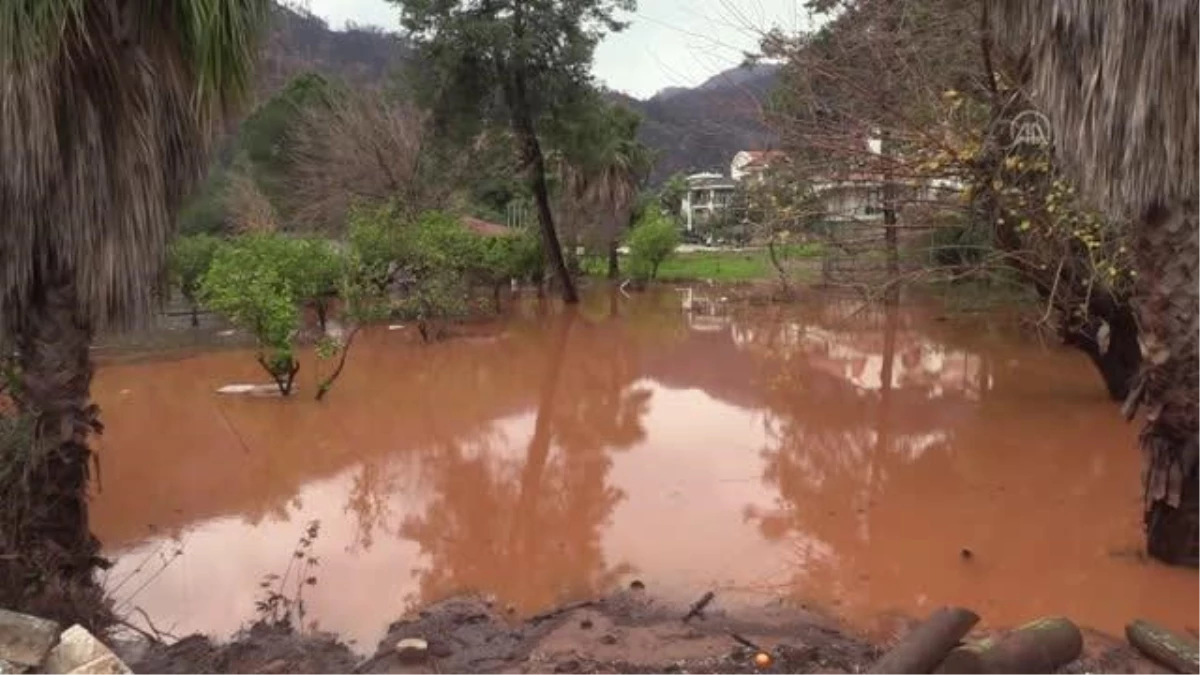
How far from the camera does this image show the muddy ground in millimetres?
5707

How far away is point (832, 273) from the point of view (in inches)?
697

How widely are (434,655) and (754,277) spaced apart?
37.1 m

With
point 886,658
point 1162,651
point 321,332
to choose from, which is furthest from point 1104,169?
point 321,332

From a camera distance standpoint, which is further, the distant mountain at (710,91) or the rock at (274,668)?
the distant mountain at (710,91)

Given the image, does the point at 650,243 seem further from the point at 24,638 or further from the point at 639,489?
the point at 24,638

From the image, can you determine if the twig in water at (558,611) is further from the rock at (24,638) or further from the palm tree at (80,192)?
the rock at (24,638)

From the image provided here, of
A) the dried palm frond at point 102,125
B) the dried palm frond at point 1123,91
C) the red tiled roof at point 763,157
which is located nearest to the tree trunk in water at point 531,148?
the red tiled roof at point 763,157

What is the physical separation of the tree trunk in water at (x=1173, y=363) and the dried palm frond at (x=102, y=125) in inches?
244

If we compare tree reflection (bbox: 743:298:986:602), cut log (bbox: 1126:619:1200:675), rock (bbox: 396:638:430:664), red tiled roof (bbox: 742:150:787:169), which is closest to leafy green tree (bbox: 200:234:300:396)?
tree reflection (bbox: 743:298:986:602)

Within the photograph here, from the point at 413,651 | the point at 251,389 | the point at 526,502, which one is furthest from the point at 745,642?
the point at 251,389

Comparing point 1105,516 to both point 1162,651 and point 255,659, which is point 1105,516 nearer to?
point 1162,651

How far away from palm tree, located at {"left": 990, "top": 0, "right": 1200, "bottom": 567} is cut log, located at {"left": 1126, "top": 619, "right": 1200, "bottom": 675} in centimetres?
138

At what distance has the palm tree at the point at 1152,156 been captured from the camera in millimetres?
6012

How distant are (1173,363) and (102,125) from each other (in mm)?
7101
